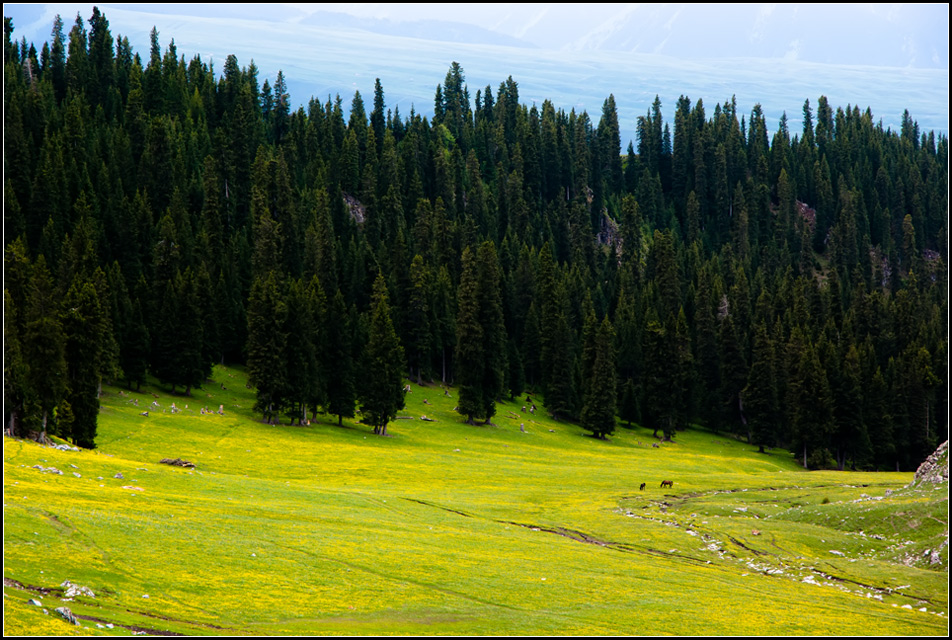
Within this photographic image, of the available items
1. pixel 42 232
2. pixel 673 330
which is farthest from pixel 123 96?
pixel 673 330

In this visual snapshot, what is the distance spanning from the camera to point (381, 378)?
88062mm

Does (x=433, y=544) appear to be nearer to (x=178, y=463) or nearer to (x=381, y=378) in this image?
(x=178, y=463)

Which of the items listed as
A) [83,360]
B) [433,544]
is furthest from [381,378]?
[433,544]

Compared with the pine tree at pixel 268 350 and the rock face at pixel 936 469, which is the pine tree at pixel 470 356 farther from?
the rock face at pixel 936 469

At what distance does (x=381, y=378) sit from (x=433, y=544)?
155 ft

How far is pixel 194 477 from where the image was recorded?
5206 centimetres

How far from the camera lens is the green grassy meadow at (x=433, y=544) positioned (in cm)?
2931

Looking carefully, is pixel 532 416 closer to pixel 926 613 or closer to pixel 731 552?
pixel 731 552

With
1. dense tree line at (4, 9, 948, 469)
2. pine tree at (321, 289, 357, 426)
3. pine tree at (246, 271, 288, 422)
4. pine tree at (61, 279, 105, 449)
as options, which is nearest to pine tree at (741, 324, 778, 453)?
dense tree line at (4, 9, 948, 469)

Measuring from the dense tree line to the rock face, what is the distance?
4690cm

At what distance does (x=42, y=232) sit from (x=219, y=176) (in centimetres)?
4697

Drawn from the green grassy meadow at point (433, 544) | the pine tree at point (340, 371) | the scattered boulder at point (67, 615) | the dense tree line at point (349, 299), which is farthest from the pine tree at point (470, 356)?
the scattered boulder at point (67, 615)

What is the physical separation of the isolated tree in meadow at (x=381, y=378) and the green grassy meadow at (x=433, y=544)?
35.7 ft

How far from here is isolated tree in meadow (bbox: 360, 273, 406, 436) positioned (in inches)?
3469
